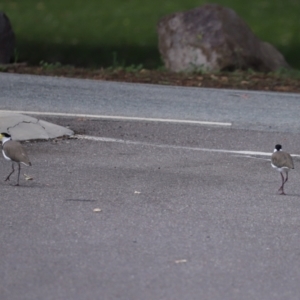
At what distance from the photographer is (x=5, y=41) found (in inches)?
731

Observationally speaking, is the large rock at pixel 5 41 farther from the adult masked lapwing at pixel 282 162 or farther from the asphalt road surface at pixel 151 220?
the adult masked lapwing at pixel 282 162

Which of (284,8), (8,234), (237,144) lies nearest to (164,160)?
(237,144)

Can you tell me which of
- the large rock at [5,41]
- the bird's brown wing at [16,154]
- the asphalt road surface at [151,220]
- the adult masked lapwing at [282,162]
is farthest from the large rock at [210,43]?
the bird's brown wing at [16,154]

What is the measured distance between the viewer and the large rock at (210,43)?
1773 centimetres

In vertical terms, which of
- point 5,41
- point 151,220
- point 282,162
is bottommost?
point 5,41

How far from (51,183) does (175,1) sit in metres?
33.5

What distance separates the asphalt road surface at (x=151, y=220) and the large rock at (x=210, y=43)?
6.19 m

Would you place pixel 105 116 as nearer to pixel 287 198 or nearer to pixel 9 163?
pixel 9 163

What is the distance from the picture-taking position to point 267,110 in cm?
1350

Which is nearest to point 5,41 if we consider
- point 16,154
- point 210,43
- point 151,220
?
point 210,43

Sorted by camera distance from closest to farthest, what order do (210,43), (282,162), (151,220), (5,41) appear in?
(151,220), (282,162), (210,43), (5,41)

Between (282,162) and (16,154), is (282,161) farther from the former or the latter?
(16,154)

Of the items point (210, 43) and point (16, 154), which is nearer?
point (16, 154)

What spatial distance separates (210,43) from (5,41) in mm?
4383
